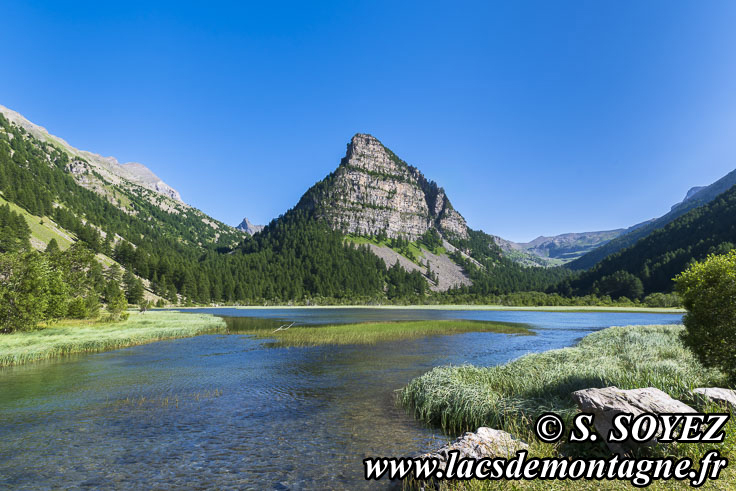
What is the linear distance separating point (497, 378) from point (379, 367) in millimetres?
13155

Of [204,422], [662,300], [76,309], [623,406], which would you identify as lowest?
[662,300]

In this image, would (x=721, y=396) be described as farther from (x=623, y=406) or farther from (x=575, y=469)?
(x=575, y=469)

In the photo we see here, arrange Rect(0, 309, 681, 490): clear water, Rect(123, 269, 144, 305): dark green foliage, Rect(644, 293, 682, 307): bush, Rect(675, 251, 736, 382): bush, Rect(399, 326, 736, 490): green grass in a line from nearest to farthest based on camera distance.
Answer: Rect(399, 326, 736, 490): green grass
Rect(0, 309, 681, 490): clear water
Rect(675, 251, 736, 382): bush
Rect(123, 269, 144, 305): dark green foliage
Rect(644, 293, 682, 307): bush

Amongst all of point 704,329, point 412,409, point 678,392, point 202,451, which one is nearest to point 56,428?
point 202,451

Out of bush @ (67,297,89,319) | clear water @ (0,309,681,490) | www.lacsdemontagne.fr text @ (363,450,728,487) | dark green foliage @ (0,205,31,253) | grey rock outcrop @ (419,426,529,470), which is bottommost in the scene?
clear water @ (0,309,681,490)

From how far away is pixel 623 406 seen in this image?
12031 mm

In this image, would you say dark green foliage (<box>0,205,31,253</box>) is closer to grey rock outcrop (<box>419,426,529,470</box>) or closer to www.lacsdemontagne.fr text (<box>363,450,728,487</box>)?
grey rock outcrop (<box>419,426,529,470</box>)

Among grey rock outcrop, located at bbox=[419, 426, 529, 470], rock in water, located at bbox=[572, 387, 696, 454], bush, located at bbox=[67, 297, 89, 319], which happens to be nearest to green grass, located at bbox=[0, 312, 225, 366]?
bush, located at bbox=[67, 297, 89, 319]

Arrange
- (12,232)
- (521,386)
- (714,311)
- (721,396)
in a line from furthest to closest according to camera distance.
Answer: (12,232), (521,386), (714,311), (721,396)

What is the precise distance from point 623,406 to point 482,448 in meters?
5.02

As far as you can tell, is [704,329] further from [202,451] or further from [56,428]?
[56,428]

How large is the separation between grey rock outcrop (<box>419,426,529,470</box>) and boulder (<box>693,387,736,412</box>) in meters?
7.45

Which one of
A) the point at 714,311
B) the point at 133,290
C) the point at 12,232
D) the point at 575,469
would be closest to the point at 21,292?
the point at 575,469

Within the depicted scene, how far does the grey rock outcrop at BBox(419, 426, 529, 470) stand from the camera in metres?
12.0
